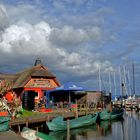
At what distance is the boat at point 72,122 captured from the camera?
1492 inches

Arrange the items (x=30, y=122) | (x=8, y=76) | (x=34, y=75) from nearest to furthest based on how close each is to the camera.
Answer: (x=30, y=122) < (x=34, y=75) < (x=8, y=76)

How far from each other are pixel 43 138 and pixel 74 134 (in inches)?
541

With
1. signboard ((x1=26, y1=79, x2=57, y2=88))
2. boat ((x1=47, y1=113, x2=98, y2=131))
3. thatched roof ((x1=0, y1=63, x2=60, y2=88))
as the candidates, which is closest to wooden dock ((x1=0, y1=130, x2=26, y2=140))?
boat ((x1=47, y1=113, x2=98, y2=131))

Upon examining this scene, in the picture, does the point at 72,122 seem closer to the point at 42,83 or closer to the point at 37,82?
the point at 42,83

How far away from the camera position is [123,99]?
80625 mm

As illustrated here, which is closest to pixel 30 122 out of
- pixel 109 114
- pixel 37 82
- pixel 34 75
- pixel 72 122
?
pixel 72 122

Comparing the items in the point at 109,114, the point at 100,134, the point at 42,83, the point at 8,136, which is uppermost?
the point at 42,83

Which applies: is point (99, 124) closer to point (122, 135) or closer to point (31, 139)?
point (122, 135)

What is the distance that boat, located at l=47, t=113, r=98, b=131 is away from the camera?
124 feet

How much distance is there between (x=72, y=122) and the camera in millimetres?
41344

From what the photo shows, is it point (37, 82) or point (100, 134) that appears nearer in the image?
point (100, 134)

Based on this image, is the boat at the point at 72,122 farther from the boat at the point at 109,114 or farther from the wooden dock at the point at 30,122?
the boat at the point at 109,114

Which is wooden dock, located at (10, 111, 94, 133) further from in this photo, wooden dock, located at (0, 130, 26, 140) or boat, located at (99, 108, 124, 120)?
boat, located at (99, 108, 124, 120)

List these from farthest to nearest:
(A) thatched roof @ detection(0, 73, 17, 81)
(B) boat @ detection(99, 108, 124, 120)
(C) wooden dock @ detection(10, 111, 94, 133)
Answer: (A) thatched roof @ detection(0, 73, 17, 81) < (B) boat @ detection(99, 108, 124, 120) < (C) wooden dock @ detection(10, 111, 94, 133)
